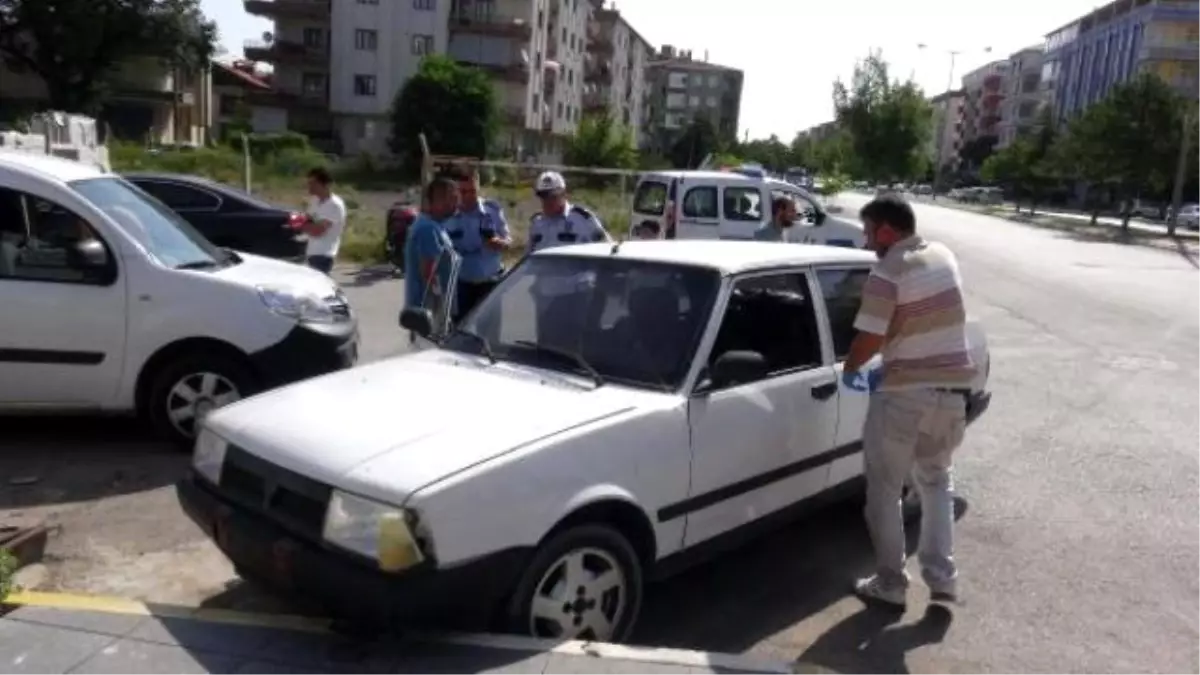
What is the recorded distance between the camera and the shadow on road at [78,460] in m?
5.25

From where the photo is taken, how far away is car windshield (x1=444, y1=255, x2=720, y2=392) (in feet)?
13.2

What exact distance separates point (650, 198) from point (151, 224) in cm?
1043

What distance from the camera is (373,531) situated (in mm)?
3096

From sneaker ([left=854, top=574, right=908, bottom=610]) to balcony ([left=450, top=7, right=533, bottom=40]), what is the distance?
60457 millimetres

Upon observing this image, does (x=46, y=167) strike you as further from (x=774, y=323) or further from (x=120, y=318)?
(x=774, y=323)

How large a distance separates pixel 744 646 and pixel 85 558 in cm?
296

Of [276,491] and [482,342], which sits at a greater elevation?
[482,342]

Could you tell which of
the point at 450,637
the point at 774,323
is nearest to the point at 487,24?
the point at 774,323

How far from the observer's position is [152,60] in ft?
184

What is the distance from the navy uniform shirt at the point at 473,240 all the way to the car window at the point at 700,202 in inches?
327

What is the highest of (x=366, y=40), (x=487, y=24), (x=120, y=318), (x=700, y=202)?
(x=487, y=24)

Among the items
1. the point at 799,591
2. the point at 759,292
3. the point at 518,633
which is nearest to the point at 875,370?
the point at 759,292

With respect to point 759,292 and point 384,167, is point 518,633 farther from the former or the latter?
point 384,167

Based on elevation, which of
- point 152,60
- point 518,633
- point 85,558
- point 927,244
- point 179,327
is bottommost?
point 85,558
